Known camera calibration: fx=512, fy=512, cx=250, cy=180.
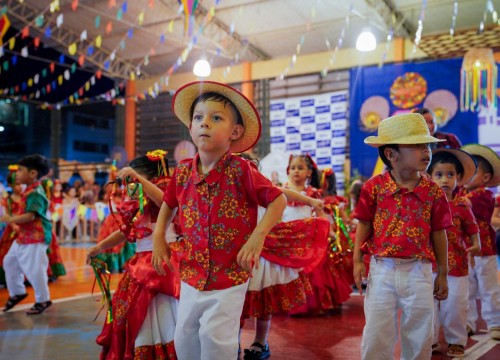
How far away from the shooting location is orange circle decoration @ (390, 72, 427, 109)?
932 centimetres

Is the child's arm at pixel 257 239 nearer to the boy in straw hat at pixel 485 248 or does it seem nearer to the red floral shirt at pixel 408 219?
the red floral shirt at pixel 408 219

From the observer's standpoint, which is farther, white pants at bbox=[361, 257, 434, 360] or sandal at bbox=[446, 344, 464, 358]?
sandal at bbox=[446, 344, 464, 358]

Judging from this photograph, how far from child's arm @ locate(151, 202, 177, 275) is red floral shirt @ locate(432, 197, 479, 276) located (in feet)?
5.26

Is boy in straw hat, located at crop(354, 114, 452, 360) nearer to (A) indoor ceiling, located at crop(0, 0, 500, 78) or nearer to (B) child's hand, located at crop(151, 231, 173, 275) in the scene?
(B) child's hand, located at crop(151, 231, 173, 275)

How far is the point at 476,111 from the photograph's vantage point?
859 cm

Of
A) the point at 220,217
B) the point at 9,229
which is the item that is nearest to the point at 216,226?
the point at 220,217

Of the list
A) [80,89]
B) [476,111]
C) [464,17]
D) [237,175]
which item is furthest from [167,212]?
[80,89]

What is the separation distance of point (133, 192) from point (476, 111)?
7.59 m

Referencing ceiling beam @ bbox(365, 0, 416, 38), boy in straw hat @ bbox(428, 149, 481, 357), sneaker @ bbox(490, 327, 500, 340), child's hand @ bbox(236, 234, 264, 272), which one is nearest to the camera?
child's hand @ bbox(236, 234, 264, 272)

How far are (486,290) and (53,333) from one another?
295cm

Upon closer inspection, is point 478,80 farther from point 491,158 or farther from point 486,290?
point 486,290

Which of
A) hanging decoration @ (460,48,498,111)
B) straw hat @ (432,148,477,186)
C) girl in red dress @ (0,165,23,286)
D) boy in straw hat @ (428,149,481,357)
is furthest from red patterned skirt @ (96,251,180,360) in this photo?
hanging decoration @ (460,48,498,111)

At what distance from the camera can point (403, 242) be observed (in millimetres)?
2102

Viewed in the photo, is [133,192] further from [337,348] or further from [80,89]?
[80,89]
